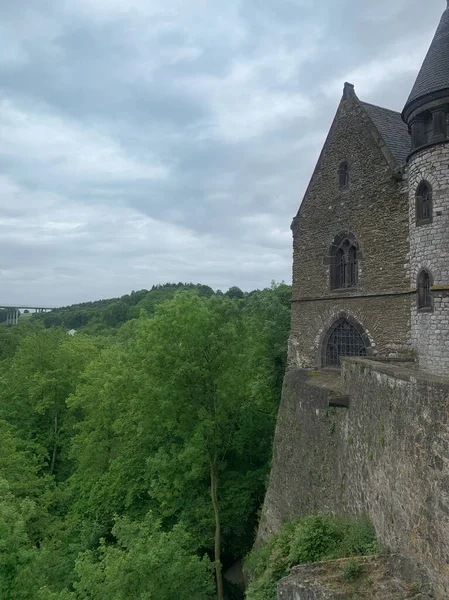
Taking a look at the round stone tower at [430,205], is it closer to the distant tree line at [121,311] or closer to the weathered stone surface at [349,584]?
the weathered stone surface at [349,584]

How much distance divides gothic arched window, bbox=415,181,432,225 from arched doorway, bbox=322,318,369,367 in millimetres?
3678

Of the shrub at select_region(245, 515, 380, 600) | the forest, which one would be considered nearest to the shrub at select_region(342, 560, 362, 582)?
the shrub at select_region(245, 515, 380, 600)

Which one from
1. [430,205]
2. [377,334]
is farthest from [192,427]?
[430,205]

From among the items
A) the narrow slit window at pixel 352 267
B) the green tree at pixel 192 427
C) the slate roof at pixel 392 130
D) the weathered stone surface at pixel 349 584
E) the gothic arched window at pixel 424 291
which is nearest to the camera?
the weathered stone surface at pixel 349 584

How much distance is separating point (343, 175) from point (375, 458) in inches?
361

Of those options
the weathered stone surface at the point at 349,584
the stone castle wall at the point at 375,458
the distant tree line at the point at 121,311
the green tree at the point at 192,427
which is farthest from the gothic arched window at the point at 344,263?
the distant tree line at the point at 121,311

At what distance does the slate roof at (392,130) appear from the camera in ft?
40.7

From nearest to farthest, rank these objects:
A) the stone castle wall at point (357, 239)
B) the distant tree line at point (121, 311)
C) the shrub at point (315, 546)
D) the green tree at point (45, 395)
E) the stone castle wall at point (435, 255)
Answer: the shrub at point (315, 546) → the stone castle wall at point (435, 255) → the stone castle wall at point (357, 239) → the green tree at point (45, 395) → the distant tree line at point (121, 311)

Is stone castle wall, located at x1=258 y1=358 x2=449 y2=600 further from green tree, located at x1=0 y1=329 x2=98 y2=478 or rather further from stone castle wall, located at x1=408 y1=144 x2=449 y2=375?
green tree, located at x1=0 y1=329 x2=98 y2=478

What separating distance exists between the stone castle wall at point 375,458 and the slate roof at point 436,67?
21.9ft

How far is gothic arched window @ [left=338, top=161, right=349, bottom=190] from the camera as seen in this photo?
13547 mm

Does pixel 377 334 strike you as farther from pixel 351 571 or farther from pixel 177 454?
pixel 177 454

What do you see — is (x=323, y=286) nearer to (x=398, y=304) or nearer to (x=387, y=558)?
(x=398, y=304)

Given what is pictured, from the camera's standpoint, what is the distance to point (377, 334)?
40.3 ft
